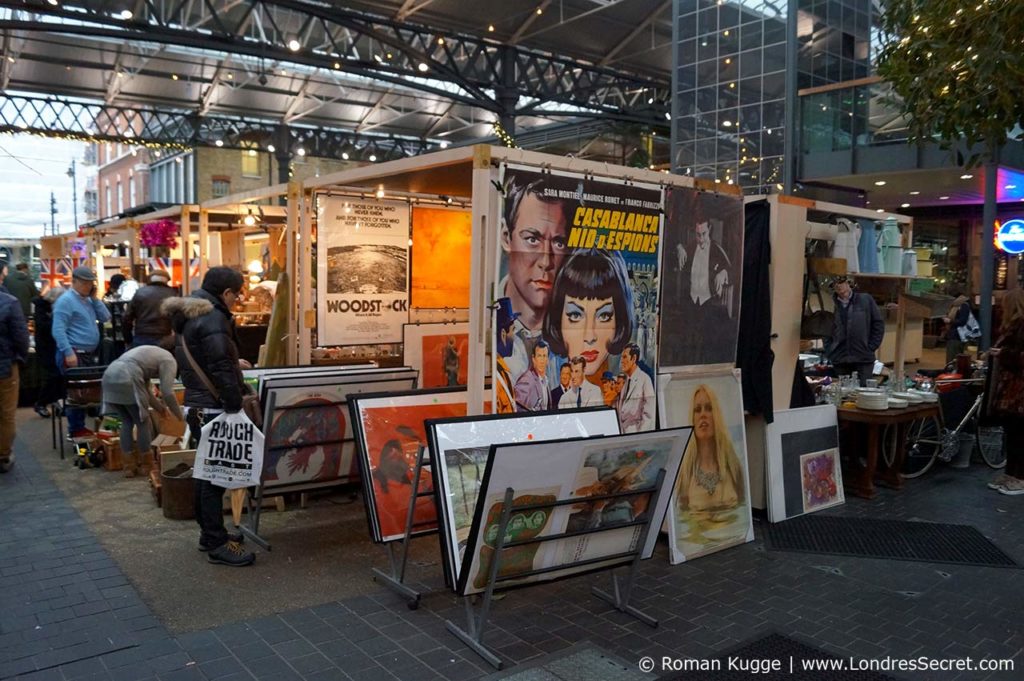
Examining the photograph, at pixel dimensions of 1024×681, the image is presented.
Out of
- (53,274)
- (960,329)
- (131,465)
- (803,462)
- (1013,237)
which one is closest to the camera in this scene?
(803,462)

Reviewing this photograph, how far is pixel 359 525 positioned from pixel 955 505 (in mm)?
5469

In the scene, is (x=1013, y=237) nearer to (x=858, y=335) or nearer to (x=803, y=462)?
(x=858, y=335)

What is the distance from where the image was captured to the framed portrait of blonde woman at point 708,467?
5.69m

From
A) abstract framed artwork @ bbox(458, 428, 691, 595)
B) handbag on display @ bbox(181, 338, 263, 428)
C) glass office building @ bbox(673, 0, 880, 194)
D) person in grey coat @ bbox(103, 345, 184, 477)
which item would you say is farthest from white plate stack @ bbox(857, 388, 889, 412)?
glass office building @ bbox(673, 0, 880, 194)

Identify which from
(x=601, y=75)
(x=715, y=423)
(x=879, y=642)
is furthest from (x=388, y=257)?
(x=601, y=75)

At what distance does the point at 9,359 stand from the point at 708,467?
6524 mm

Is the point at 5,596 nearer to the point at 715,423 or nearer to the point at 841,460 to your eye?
the point at 715,423

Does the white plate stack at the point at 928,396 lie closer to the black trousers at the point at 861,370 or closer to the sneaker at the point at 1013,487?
the black trousers at the point at 861,370

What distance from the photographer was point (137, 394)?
280 inches

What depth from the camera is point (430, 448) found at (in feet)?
13.2

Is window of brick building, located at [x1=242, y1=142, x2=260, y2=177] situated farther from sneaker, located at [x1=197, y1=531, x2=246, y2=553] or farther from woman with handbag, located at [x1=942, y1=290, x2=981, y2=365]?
sneaker, located at [x1=197, y1=531, x2=246, y2=553]

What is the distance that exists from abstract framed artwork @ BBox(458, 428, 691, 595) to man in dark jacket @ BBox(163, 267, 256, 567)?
2222mm

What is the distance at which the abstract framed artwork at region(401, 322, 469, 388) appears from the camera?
7.80m

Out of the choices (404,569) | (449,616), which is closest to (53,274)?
(404,569)
